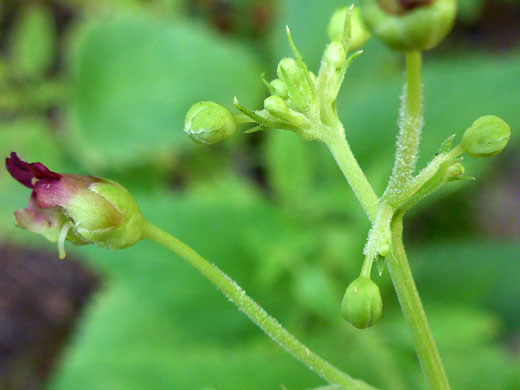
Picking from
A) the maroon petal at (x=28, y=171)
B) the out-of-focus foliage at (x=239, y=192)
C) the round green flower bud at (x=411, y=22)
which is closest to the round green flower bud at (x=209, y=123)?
the maroon petal at (x=28, y=171)

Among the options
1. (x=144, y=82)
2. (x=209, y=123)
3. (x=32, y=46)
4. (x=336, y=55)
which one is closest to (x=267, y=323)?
(x=209, y=123)

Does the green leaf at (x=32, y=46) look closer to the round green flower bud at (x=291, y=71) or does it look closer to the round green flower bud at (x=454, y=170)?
the round green flower bud at (x=291, y=71)

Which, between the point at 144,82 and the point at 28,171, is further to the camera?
the point at 144,82

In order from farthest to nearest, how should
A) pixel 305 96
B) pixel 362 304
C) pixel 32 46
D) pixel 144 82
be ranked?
pixel 32 46
pixel 144 82
pixel 305 96
pixel 362 304

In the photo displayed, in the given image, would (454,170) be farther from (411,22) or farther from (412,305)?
(411,22)

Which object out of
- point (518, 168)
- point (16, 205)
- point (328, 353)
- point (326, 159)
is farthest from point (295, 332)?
point (518, 168)

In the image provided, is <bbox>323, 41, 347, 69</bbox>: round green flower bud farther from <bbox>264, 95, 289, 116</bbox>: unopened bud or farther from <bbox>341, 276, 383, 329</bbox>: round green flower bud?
<bbox>341, 276, 383, 329</bbox>: round green flower bud

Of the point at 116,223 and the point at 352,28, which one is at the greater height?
the point at 352,28

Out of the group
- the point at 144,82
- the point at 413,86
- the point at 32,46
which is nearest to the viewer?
the point at 413,86
